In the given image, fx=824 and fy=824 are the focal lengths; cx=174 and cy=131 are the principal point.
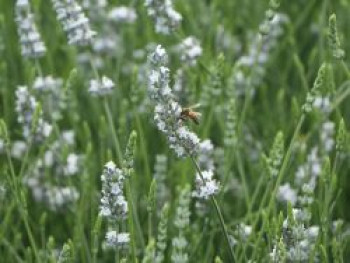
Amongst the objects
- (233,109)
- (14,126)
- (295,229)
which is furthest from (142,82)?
(295,229)

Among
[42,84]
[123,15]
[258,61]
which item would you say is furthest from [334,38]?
[123,15]

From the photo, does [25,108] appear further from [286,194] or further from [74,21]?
[286,194]

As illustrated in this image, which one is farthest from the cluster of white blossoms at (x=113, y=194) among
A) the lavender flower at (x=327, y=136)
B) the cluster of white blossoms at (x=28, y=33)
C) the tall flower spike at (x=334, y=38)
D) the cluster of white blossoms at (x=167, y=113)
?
the lavender flower at (x=327, y=136)

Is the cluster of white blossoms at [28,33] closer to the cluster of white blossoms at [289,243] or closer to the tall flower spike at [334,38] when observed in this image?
the tall flower spike at [334,38]

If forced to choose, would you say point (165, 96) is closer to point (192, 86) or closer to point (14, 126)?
point (192, 86)

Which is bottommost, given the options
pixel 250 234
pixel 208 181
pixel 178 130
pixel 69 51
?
pixel 250 234
